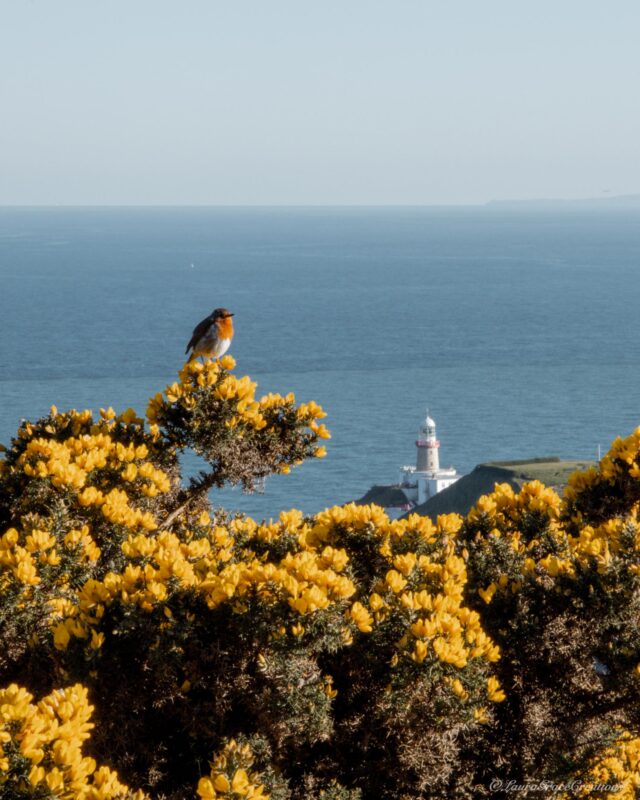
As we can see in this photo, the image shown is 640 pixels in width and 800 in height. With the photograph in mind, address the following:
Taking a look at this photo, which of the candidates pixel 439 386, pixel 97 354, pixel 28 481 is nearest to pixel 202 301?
pixel 97 354

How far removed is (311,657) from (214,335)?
5.26 meters

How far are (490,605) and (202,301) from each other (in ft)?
544

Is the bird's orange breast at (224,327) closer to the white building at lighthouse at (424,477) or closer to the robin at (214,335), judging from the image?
the robin at (214,335)

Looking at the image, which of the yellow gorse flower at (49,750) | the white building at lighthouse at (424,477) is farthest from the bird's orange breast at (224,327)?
the white building at lighthouse at (424,477)

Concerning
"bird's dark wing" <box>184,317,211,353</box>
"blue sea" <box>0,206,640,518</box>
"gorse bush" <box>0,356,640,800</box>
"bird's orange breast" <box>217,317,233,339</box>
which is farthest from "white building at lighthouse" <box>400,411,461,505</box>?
"gorse bush" <box>0,356,640,800</box>

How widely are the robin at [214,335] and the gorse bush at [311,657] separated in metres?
3.08

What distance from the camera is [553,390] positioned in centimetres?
11081

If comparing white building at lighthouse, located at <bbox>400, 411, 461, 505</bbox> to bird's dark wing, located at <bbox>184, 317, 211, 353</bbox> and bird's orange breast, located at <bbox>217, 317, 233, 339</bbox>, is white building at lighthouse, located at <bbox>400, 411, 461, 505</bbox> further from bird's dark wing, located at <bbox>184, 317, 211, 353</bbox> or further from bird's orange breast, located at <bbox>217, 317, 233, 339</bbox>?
bird's orange breast, located at <bbox>217, 317, 233, 339</bbox>

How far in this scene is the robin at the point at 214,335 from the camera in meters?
10.9

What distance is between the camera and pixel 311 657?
246 inches

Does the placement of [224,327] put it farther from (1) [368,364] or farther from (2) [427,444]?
(1) [368,364]

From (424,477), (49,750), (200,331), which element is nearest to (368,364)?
(424,477)

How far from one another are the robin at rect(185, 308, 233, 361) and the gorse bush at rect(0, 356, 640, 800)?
3078 millimetres

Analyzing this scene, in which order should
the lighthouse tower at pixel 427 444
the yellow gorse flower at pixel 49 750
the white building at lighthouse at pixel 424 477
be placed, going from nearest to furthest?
the yellow gorse flower at pixel 49 750
the lighthouse tower at pixel 427 444
the white building at lighthouse at pixel 424 477
